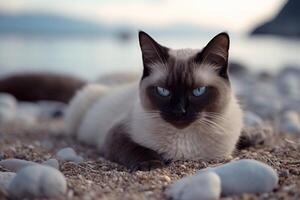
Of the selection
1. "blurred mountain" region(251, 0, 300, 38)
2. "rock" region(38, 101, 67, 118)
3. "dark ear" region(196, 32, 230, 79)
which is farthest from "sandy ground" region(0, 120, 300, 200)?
"blurred mountain" region(251, 0, 300, 38)

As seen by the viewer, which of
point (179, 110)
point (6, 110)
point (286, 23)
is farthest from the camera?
point (286, 23)

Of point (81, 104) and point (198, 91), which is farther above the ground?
point (198, 91)

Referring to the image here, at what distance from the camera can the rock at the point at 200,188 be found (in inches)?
91.9

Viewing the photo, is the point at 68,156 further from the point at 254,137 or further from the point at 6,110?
the point at 6,110

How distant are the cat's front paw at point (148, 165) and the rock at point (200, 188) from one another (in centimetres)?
79

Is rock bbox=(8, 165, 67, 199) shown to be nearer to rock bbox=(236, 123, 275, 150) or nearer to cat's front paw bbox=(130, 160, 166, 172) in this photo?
cat's front paw bbox=(130, 160, 166, 172)

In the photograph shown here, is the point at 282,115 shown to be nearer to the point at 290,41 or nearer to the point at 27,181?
the point at 27,181

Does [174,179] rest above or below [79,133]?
above

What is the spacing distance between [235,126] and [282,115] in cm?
253


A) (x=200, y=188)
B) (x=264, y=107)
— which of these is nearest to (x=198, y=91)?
(x=200, y=188)

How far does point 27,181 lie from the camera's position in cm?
242

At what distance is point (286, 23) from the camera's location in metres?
25.8

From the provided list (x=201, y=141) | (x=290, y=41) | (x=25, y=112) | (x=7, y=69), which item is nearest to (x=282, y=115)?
(x=201, y=141)

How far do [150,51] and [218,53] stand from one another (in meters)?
0.45
